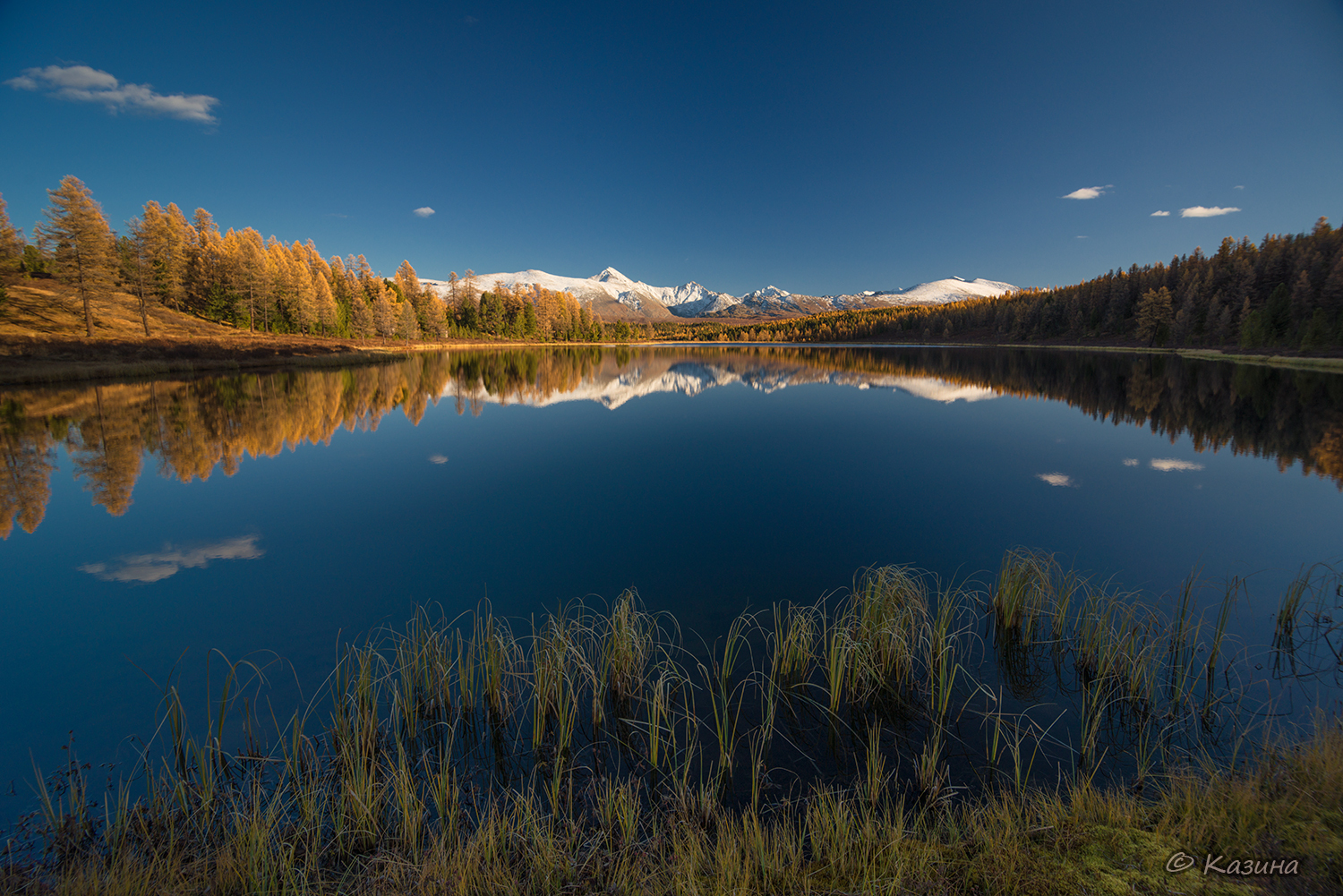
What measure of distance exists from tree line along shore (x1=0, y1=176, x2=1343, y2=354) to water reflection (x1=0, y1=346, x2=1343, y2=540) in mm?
17921

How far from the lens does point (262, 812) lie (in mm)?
3695

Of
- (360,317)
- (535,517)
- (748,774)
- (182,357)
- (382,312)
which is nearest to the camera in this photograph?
(748,774)

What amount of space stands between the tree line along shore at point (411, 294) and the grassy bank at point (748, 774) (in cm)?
6026

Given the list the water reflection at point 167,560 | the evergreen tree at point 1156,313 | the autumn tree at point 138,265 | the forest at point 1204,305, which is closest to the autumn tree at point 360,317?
the autumn tree at point 138,265

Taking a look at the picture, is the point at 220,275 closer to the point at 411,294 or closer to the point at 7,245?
the point at 7,245

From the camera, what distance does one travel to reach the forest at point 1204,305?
49.8 m

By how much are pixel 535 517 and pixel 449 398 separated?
72.4 ft

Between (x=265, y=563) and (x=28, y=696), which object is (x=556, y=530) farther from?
(x=28, y=696)

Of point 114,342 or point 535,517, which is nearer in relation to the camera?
point 535,517

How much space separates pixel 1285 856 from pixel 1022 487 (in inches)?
433

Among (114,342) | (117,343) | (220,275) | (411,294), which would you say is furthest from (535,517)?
(411,294)

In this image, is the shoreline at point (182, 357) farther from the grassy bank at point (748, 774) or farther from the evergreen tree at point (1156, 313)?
the grassy bank at point (748, 774)

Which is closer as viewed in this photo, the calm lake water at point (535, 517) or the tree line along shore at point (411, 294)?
the calm lake water at point (535, 517)

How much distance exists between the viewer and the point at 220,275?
6028 centimetres
